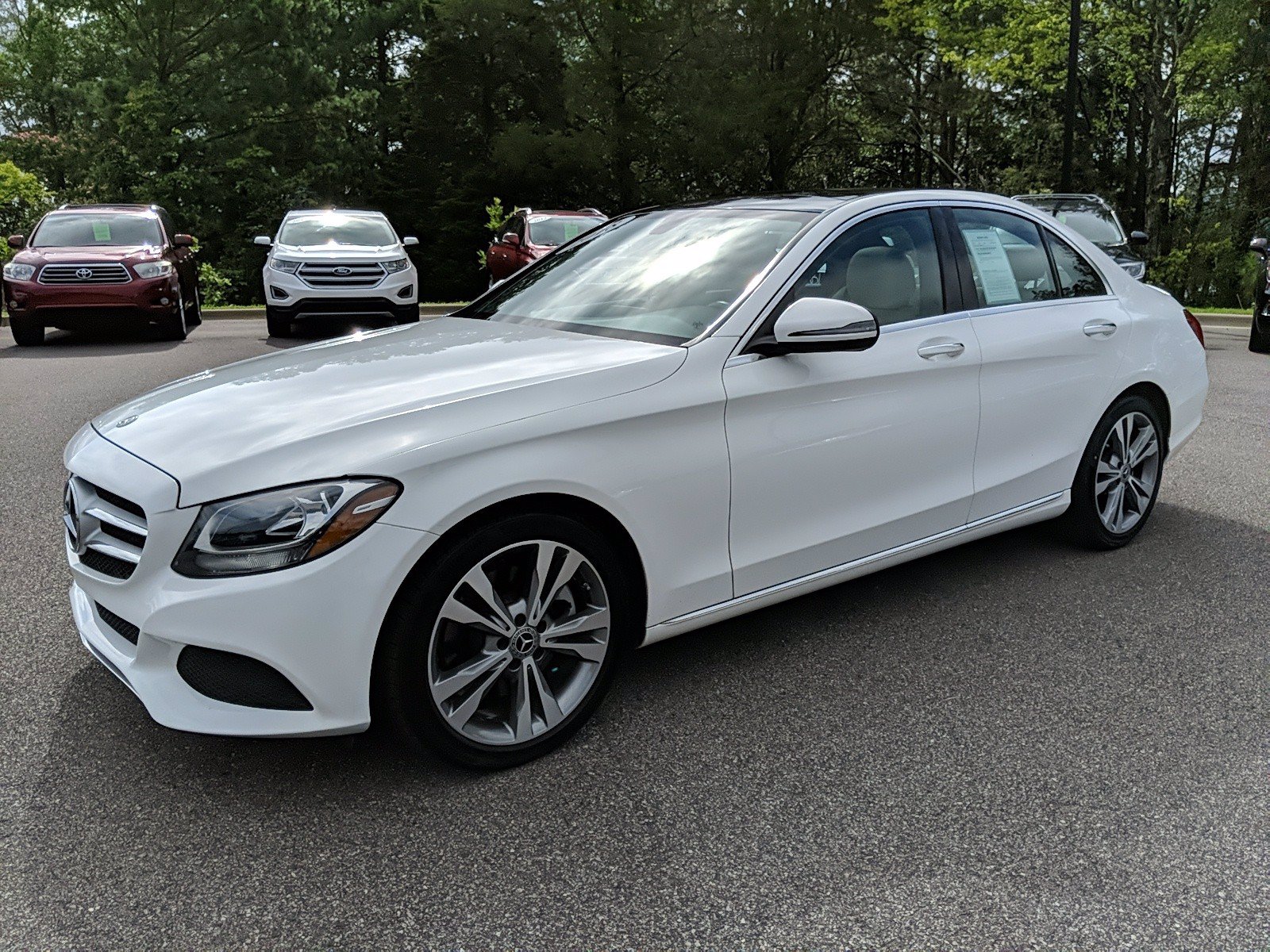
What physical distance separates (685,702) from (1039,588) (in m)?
1.81

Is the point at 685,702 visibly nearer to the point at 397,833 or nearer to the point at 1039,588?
the point at 397,833

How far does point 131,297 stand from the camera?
42.4 feet

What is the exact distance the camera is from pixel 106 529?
289 cm

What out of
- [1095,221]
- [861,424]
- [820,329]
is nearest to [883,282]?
[861,424]

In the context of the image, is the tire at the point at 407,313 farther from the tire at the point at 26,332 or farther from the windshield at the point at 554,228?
the tire at the point at 26,332

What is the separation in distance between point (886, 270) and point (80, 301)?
1166cm

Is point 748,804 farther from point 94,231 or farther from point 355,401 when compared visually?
point 94,231

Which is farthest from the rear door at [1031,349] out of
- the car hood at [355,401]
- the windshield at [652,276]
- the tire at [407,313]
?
the tire at [407,313]

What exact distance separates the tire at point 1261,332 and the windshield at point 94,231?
44.9 feet

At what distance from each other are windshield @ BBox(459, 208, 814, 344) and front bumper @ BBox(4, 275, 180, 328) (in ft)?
33.0

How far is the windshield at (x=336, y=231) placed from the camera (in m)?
14.4

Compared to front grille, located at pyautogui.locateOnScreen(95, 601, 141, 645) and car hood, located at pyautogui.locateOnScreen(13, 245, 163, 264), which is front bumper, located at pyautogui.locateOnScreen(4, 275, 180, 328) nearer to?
car hood, located at pyautogui.locateOnScreen(13, 245, 163, 264)

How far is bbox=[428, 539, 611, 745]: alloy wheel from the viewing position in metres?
2.88

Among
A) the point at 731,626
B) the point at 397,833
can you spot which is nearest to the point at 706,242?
the point at 731,626
